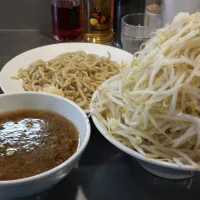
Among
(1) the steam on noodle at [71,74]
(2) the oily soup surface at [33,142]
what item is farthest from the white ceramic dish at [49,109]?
(1) the steam on noodle at [71,74]

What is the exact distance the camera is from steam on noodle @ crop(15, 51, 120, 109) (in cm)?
106

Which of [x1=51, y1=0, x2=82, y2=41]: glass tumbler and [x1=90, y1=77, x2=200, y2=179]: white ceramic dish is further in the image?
[x1=51, y1=0, x2=82, y2=41]: glass tumbler

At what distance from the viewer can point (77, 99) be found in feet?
3.42

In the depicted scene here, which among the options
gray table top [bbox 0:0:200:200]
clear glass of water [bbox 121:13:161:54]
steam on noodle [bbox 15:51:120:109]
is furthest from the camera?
clear glass of water [bbox 121:13:161:54]

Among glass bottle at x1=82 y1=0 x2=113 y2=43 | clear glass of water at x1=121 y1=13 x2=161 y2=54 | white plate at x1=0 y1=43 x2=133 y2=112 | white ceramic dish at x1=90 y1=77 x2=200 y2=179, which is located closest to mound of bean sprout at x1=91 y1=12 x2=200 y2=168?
white ceramic dish at x1=90 y1=77 x2=200 y2=179

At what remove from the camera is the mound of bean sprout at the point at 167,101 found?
72 centimetres

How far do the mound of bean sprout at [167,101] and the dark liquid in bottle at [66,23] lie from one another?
2.22 ft

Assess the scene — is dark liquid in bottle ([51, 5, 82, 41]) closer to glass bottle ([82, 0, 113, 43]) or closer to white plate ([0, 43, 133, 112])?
glass bottle ([82, 0, 113, 43])

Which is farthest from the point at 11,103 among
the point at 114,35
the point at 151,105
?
the point at 114,35

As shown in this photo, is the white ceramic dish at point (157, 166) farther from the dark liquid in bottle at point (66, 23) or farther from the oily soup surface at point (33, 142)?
the dark liquid in bottle at point (66, 23)

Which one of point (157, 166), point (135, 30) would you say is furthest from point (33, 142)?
point (135, 30)

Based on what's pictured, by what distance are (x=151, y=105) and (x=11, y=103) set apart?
0.34 m

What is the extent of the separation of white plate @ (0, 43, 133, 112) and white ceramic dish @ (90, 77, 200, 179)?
1.09 ft

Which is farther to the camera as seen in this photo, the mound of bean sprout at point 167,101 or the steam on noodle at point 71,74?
the steam on noodle at point 71,74
